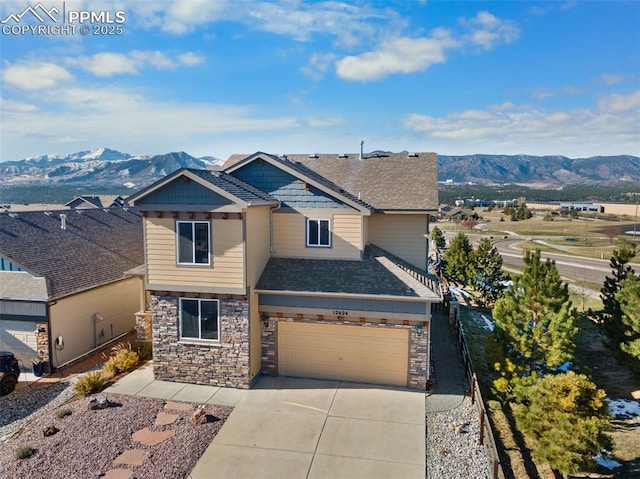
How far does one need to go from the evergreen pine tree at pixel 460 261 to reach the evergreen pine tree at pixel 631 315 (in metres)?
11.2

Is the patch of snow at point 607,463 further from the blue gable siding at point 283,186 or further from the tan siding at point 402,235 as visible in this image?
the blue gable siding at point 283,186

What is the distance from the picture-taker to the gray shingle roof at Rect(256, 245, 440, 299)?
12.9 meters

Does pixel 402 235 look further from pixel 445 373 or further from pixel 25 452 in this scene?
pixel 25 452

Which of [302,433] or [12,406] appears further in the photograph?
[12,406]

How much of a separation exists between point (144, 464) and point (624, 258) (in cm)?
1727

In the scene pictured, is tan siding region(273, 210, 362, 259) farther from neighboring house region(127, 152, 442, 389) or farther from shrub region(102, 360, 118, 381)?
shrub region(102, 360, 118, 381)

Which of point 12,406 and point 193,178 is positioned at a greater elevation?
point 193,178

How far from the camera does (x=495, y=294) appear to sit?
24.5m

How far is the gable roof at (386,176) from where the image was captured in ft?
53.1

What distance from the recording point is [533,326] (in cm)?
1220

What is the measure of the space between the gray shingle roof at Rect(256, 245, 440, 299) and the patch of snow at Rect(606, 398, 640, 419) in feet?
20.2

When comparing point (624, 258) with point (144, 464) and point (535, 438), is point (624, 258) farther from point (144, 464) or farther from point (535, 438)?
point (144, 464)

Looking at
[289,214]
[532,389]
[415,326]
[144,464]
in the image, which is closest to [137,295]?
[289,214]

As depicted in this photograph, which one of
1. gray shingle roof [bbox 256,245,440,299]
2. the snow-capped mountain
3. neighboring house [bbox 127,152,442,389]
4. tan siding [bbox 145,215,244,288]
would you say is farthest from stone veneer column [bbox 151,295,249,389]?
the snow-capped mountain
